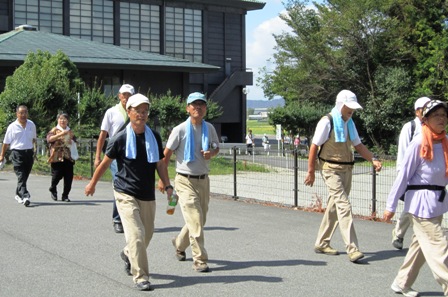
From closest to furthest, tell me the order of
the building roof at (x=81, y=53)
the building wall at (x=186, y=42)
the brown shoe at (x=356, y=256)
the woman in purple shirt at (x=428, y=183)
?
1. the woman in purple shirt at (x=428, y=183)
2. the brown shoe at (x=356, y=256)
3. the building roof at (x=81, y=53)
4. the building wall at (x=186, y=42)

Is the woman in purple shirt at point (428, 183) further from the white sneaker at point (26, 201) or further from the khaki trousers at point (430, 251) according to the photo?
the white sneaker at point (26, 201)

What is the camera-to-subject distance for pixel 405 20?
43594mm

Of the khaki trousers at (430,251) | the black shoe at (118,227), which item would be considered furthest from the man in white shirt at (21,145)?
the khaki trousers at (430,251)

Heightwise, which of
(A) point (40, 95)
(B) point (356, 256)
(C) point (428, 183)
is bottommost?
(B) point (356, 256)

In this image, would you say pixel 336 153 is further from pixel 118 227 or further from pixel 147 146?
pixel 118 227

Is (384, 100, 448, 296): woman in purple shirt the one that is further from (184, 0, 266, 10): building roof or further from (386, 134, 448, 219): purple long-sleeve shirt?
(184, 0, 266, 10): building roof

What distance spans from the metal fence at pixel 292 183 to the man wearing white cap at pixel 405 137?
115 inches

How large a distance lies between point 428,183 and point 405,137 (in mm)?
2168

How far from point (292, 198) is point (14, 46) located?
3372cm

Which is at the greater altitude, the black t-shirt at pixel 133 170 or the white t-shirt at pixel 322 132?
the white t-shirt at pixel 322 132

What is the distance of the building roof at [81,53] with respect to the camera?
43.5 m

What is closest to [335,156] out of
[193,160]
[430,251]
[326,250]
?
[326,250]

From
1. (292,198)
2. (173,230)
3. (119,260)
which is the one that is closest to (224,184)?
(292,198)

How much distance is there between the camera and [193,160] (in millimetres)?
7879
